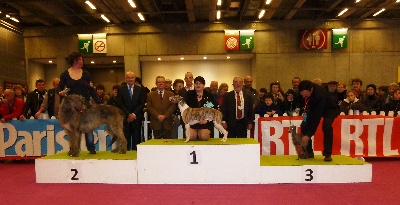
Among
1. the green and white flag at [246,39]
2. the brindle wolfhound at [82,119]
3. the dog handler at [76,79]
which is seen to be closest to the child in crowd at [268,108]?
the brindle wolfhound at [82,119]

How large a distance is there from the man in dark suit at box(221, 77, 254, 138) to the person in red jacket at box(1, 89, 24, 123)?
478 cm

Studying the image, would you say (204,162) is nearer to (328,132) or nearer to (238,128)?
(238,128)

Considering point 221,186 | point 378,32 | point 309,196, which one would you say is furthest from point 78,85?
point 378,32

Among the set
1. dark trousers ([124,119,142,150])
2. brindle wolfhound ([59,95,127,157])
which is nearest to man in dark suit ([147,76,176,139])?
dark trousers ([124,119,142,150])

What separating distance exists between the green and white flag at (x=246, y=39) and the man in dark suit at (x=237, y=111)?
10.1 m

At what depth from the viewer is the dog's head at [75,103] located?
501cm

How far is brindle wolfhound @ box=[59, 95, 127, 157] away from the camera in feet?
16.6

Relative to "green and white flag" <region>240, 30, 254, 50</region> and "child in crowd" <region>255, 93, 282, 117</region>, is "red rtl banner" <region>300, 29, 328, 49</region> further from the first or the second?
"child in crowd" <region>255, 93, 282, 117</region>

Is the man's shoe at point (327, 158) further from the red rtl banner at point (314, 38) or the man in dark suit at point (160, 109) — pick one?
the red rtl banner at point (314, 38)

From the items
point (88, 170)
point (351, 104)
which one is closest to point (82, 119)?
point (88, 170)

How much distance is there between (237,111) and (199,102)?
98 cm

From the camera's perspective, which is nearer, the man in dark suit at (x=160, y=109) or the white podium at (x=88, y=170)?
the white podium at (x=88, y=170)

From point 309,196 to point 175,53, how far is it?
13140 mm

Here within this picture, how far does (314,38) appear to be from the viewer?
52.5 feet
